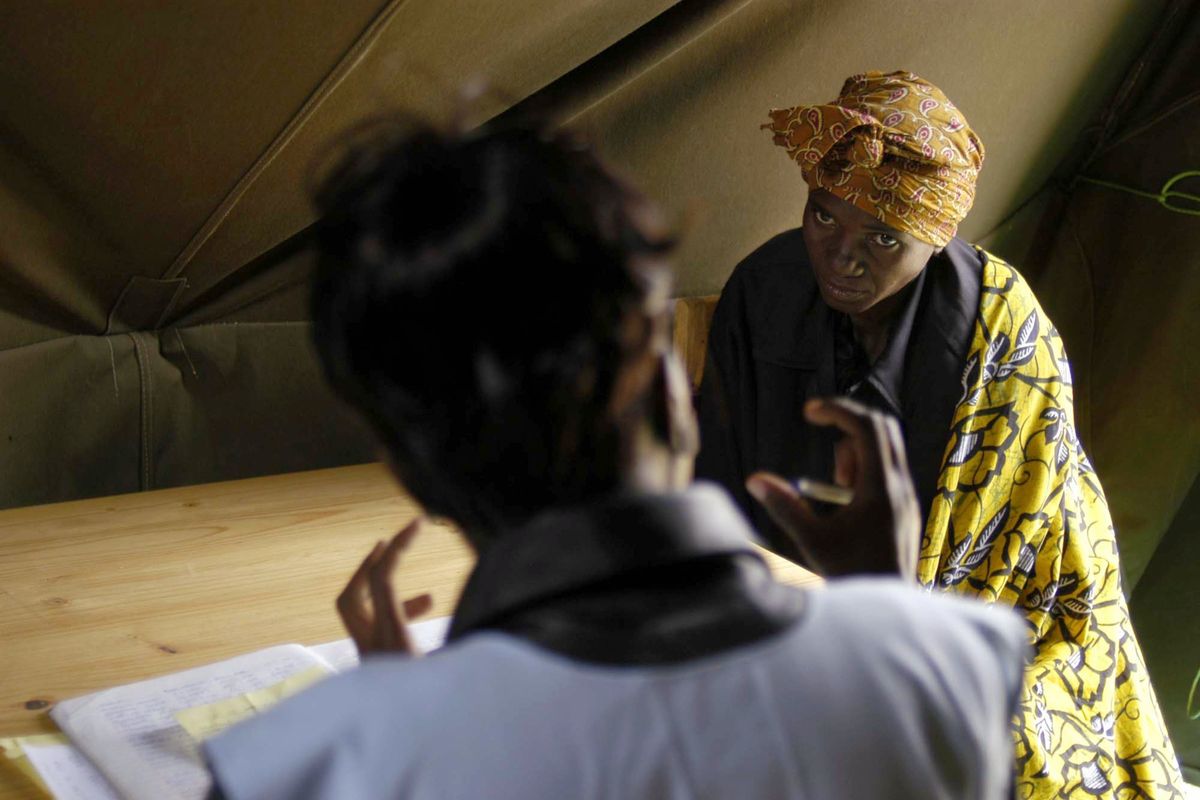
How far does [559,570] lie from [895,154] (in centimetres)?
121

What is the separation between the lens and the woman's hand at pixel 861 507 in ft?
2.43

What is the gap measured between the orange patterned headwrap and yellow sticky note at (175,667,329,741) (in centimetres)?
96

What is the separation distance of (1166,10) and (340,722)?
2242 millimetres

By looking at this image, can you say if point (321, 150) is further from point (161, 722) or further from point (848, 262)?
point (848, 262)

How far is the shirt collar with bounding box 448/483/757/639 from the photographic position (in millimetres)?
529

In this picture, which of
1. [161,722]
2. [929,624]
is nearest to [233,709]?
[161,722]

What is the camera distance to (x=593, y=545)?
1.73 ft

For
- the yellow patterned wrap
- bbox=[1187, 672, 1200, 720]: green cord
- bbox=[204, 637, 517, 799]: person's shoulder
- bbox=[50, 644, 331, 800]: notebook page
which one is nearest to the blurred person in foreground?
bbox=[204, 637, 517, 799]: person's shoulder

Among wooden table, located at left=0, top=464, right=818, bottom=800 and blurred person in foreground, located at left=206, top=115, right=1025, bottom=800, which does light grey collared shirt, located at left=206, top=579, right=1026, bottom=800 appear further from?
wooden table, located at left=0, top=464, right=818, bottom=800

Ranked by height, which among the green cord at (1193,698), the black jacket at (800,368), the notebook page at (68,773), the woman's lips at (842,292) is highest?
the woman's lips at (842,292)

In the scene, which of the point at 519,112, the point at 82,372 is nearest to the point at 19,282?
the point at 82,372

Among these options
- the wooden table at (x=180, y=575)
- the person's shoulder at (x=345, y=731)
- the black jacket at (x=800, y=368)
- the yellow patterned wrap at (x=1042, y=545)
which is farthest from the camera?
the black jacket at (x=800, y=368)

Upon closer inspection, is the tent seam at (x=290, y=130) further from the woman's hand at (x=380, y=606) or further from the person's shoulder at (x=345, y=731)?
the person's shoulder at (x=345, y=731)

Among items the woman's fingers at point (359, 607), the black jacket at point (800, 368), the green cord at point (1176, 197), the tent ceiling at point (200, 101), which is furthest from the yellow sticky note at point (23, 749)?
the green cord at point (1176, 197)
